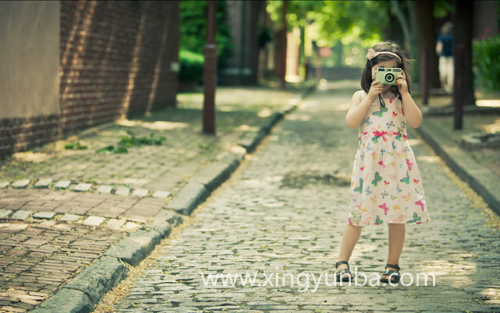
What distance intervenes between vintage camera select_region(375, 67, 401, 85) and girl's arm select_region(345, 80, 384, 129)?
36mm

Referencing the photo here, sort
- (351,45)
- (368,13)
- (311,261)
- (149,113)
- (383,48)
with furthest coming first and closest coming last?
(351,45)
(368,13)
(149,113)
(311,261)
(383,48)

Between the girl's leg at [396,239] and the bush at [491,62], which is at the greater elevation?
the bush at [491,62]

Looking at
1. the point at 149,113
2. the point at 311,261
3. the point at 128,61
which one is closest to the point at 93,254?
the point at 311,261

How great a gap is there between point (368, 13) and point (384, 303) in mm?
26895

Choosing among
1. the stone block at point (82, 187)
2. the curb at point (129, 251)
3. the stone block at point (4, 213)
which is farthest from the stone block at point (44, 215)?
the stone block at point (82, 187)

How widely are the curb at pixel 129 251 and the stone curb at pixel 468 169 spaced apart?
9.42ft

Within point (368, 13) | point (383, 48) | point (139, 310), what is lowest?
point (139, 310)

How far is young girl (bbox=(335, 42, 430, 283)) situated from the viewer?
154 inches

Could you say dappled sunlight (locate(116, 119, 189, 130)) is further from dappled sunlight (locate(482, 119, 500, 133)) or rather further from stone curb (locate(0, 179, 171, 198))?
dappled sunlight (locate(482, 119, 500, 133))

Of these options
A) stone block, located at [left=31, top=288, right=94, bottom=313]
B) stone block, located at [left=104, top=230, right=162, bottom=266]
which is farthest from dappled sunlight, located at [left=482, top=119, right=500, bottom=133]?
stone block, located at [left=31, top=288, right=94, bottom=313]

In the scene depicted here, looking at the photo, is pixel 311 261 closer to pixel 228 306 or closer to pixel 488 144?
pixel 228 306

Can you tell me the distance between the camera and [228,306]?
11.8ft

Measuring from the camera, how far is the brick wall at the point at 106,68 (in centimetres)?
887

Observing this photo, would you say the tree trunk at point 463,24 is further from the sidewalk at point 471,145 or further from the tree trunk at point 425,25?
the tree trunk at point 425,25
